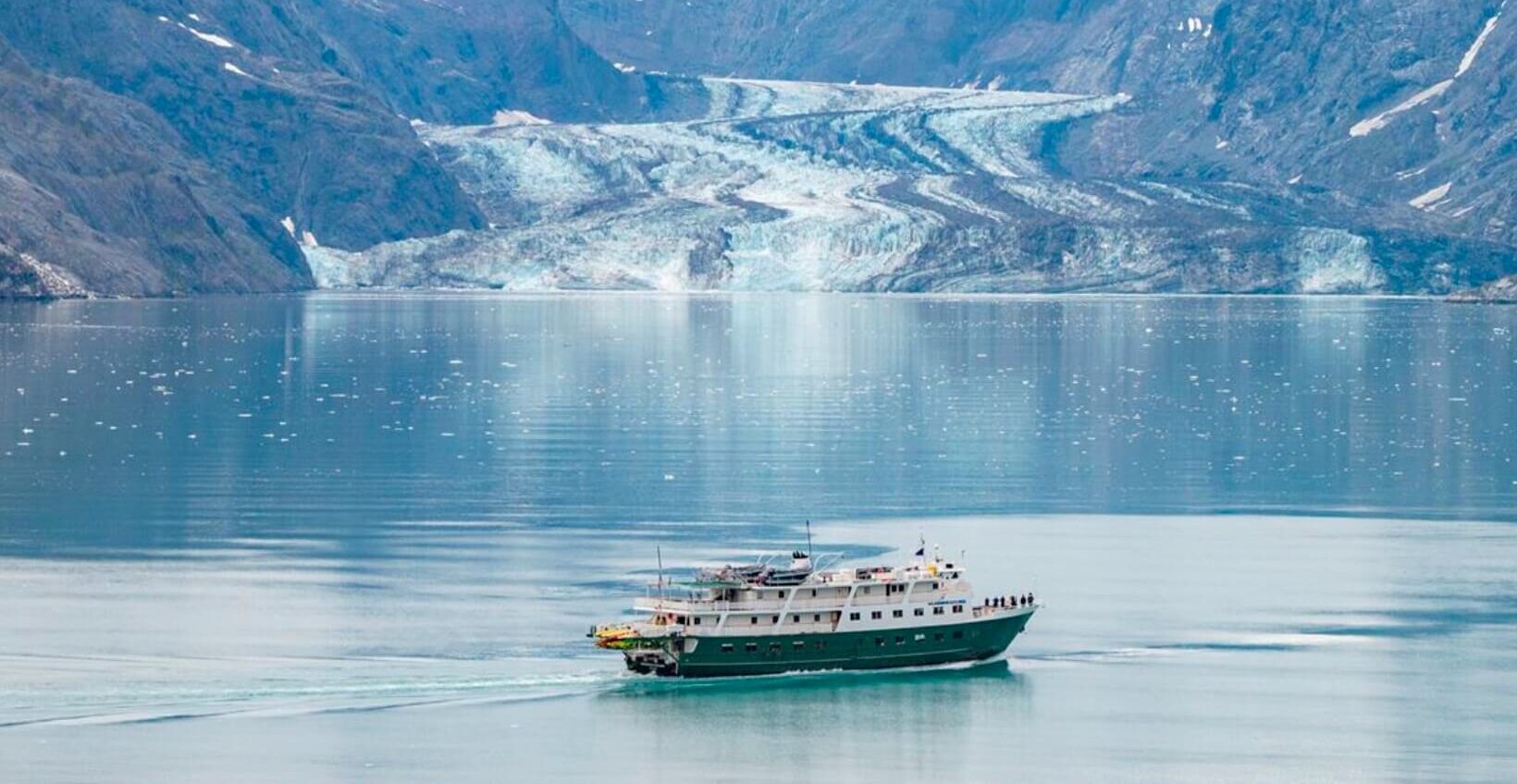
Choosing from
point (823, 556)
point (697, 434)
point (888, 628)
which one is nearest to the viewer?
point (888, 628)

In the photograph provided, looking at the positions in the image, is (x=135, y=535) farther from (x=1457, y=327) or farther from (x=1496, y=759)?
(x=1457, y=327)

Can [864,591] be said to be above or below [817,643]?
above

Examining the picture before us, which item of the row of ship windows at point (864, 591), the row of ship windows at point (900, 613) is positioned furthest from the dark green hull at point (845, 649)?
the row of ship windows at point (864, 591)

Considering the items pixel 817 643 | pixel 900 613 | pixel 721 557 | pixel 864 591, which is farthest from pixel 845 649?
pixel 721 557

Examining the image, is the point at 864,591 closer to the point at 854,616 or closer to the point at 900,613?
the point at 854,616

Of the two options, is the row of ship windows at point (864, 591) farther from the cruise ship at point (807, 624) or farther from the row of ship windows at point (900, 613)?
the row of ship windows at point (900, 613)

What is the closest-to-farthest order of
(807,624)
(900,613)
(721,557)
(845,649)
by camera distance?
1. (807,624)
2. (845,649)
3. (900,613)
4. (721,557)

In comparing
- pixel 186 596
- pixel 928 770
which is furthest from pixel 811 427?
pixel 928 770
